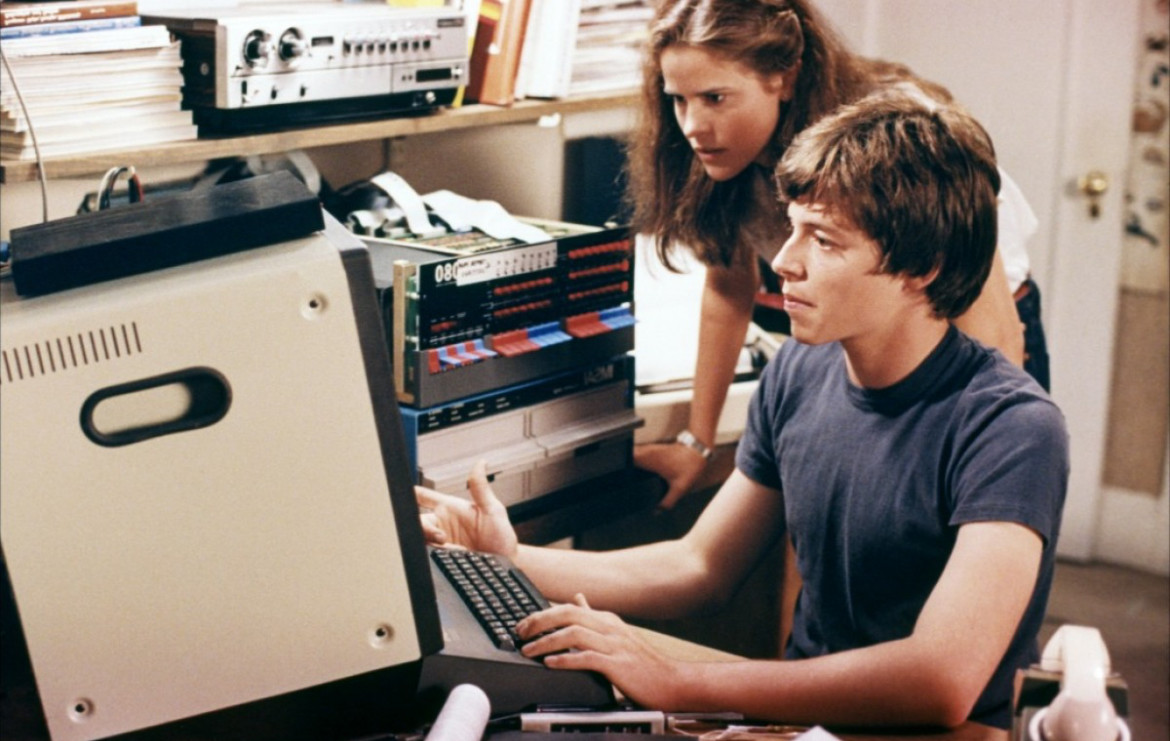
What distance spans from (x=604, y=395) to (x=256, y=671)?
3.93 ft

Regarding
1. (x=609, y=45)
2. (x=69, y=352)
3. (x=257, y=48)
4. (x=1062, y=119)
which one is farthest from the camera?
(x=1062, y=119)

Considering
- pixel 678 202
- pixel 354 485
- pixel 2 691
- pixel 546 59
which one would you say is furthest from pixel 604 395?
pixel 354 485

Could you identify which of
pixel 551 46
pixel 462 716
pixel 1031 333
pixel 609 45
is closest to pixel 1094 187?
pixel 1031 333

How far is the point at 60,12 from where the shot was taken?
1.68 meters

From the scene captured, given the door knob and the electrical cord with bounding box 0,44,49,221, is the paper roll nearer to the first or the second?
the electrical cord with bounding box 0,44,49,221

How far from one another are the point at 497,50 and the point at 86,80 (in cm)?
71

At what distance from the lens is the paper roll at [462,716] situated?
0.98 metres

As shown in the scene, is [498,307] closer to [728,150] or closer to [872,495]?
[728,150]

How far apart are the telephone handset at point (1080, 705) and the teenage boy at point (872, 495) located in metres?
0.53

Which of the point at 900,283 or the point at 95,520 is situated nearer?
the point at 95,520

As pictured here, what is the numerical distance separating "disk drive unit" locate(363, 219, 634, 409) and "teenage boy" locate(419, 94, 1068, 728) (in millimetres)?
348

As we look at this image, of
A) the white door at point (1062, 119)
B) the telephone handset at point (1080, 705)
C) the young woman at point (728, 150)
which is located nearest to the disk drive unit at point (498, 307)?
the young woman at point (728, 150)

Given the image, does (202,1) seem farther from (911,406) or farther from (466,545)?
(911,406)

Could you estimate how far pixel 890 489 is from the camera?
1.46 m
